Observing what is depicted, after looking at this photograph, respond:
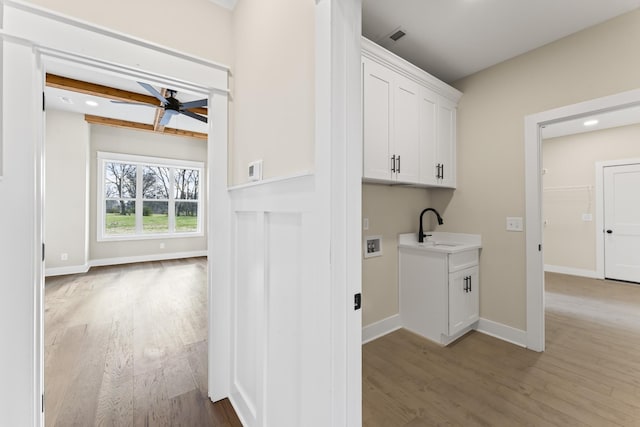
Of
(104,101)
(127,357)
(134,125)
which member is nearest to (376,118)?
(127,357)

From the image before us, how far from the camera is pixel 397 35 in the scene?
223cm

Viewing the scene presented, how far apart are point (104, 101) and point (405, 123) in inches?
188

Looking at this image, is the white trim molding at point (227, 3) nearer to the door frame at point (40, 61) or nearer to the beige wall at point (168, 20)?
the beige wall at point (168, 20)

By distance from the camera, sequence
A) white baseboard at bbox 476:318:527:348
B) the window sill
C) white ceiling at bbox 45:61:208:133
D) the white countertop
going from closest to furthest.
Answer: white baseboard at bbox 476:318:527:348 < the white countertop < white ceiling at bbox 45:61:208:133 < the window sill

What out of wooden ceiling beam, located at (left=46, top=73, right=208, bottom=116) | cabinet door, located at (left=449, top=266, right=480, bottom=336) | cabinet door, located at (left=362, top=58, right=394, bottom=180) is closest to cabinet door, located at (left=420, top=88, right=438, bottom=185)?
cabinet door, located at (left=362, top=58, right=394, bottom=180)

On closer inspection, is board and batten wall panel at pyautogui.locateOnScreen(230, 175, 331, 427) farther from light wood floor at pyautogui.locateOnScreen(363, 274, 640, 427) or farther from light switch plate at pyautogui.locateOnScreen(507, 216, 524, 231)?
light switch plate at pyautogui.locateOnScreen(507, 216, 524, 231)

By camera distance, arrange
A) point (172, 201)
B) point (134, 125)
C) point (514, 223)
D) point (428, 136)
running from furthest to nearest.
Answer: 1. point (172, 201)
2. point (134, 125)
3. point (428, 136)
4. point (514, 223)

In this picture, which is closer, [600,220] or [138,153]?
[600,220]

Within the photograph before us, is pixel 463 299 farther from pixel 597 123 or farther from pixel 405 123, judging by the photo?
pixel 597 123

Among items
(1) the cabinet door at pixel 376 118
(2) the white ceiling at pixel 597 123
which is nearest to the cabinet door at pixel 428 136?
(1) the cabinet door at pixel 376 118

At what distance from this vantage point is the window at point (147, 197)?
18.4ft

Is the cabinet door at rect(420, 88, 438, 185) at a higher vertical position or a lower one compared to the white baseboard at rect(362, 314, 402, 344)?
higher

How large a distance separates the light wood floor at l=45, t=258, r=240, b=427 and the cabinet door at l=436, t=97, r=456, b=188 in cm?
280

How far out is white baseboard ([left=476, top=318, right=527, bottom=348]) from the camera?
2.43 meters
